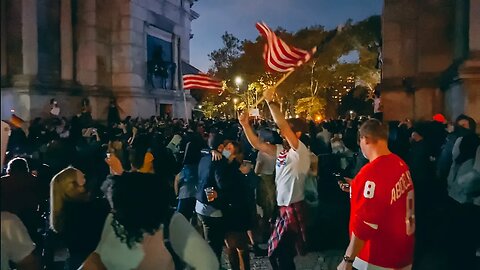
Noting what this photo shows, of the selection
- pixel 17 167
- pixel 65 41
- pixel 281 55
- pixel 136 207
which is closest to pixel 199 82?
pixel 281 55

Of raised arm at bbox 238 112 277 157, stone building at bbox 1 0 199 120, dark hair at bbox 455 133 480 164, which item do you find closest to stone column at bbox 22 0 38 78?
stone building at bbox 1 0 199 120

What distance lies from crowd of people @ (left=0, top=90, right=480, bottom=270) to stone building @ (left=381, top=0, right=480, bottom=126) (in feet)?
26.0

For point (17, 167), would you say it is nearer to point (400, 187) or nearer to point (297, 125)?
point (297, 125)

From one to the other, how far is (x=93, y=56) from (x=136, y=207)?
26.5 meters

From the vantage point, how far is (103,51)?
97.0 ft

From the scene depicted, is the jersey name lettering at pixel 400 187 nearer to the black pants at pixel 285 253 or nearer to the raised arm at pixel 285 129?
the raised arm at pixel 285 129

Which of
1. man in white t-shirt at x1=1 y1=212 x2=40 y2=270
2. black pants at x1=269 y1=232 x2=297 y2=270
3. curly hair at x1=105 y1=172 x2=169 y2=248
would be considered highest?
curly hair at x1=105 y1=172 x2=169 y2=248

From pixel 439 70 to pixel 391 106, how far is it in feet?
7.20

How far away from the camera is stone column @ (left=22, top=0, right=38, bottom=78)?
2408 centimetres

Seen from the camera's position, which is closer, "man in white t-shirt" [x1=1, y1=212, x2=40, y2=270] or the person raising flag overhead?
"man in white t-shirt" [x1=1, y1=212, x2=40, y2=270]

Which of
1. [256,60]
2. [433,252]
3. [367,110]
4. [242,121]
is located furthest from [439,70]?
[367,110]

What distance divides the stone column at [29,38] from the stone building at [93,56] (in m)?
0.04

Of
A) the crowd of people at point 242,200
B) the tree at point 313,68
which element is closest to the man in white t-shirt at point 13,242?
the crowd of people at point 242,200

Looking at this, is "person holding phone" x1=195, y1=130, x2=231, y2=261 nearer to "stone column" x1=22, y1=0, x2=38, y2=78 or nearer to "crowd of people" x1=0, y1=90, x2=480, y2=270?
"crowd of people" x1=0, y1=90, x2=480, y2=270
